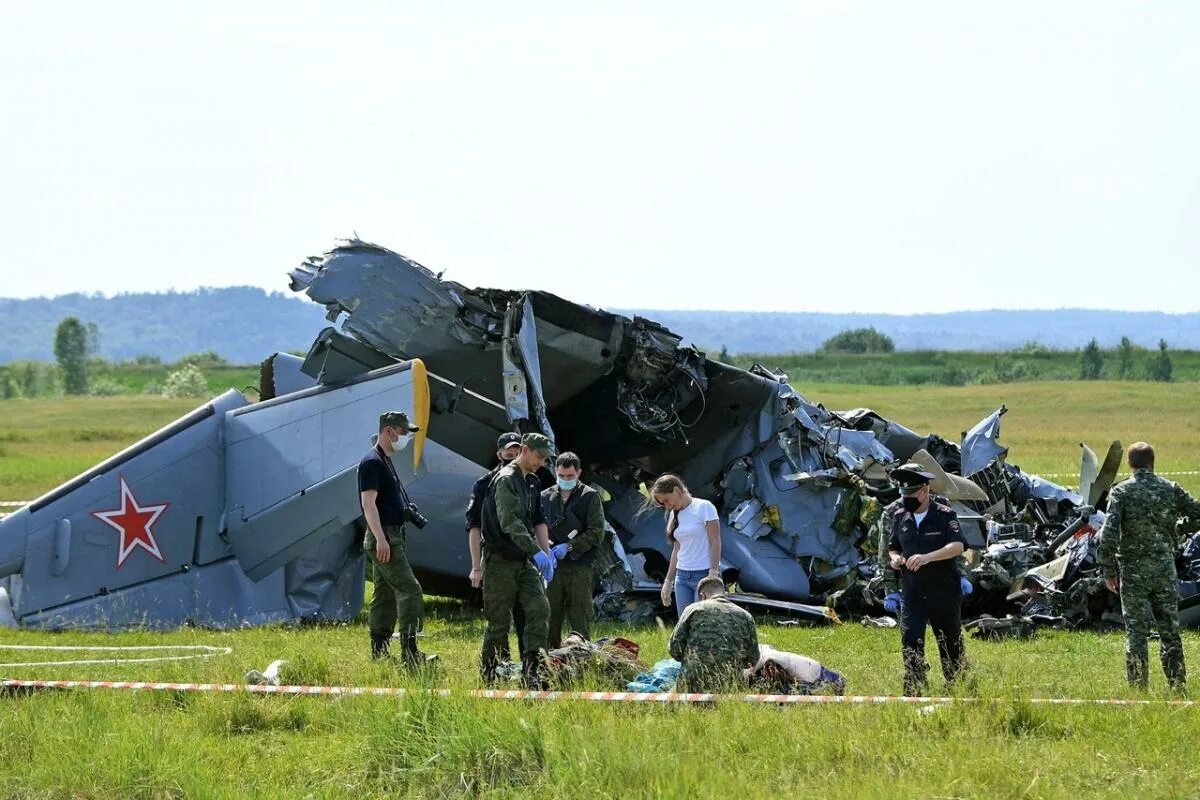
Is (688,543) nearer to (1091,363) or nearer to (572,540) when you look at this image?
(572,540)

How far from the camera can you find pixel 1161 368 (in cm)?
8344

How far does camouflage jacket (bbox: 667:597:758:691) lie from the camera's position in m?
8.10

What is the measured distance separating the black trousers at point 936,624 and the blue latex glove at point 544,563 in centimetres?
223

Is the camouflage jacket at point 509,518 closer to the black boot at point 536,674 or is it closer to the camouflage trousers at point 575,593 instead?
the black boot at point 536,674

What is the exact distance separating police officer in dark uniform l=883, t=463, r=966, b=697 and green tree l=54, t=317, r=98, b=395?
11829 cm

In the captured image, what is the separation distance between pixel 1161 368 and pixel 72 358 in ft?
300

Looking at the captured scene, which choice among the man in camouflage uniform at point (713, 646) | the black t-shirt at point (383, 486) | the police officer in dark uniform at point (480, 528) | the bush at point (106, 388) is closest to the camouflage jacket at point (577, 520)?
the police officer in dark uniform at point (480, 528)

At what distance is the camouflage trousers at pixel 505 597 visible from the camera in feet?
29.9

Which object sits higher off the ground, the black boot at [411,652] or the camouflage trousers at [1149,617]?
the camouflage trousers at [1149,617]

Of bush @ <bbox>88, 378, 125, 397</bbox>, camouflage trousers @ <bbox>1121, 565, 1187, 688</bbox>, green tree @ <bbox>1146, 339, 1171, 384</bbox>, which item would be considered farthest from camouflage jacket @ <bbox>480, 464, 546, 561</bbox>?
bush @ <bbox>88, 378, 125, 397</bbox>

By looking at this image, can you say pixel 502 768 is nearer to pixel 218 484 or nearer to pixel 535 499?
pixel 535 499

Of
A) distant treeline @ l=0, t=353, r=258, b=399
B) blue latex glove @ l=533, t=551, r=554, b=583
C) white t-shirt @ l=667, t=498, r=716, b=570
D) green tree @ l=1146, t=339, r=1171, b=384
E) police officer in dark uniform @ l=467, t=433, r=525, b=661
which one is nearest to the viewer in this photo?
blue latex glove @ l=533, t=551, r=554, b=583

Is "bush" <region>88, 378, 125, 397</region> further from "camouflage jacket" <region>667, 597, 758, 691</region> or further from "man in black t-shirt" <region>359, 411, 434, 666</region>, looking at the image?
"camouflage jacket" <region>667, 597, 758, 691</region>

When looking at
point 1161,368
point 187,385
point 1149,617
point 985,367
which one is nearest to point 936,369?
point 985,367
